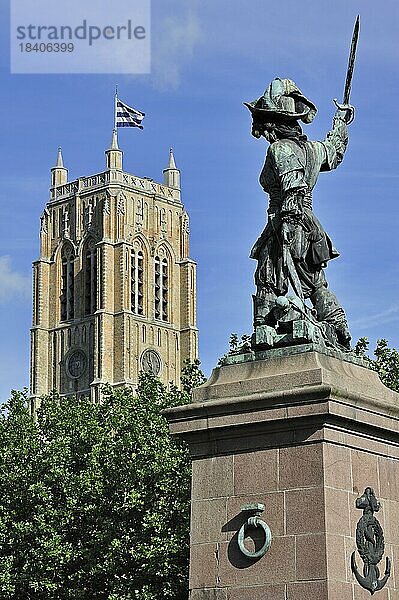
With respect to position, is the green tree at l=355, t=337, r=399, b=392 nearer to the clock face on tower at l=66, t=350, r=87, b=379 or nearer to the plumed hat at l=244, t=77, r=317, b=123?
the plumed hat at l=244, t=77, r=317, b=123

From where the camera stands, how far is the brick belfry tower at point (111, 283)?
424 feet

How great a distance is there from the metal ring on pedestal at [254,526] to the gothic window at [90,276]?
120 m

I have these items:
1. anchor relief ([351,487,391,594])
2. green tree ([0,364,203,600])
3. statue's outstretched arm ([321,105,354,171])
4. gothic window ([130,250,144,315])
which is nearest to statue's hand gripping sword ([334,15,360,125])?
statue's outstretched arm ([321,105,354,171])

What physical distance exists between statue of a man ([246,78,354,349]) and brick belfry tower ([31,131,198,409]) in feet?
372

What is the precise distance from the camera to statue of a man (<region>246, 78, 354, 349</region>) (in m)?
12.5

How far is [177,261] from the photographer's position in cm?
13600

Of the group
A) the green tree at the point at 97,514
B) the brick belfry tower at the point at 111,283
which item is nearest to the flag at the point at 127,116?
the brick belfry tower at the point at 111,283

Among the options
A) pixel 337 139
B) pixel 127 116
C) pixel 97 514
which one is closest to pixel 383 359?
pixel 97 514

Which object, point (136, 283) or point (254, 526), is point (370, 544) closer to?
point (254, 526)

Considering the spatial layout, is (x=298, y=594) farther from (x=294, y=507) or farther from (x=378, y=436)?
(x=378, y=436)

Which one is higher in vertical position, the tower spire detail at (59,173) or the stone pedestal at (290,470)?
the tower spire detail at (59,173)

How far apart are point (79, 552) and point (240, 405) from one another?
2643 cm

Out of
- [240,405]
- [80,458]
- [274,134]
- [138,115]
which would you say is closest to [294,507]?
[240,405]

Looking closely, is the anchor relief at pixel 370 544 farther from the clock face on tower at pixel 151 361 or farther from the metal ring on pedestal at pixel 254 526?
the clock face on tower at pixel 151 361
